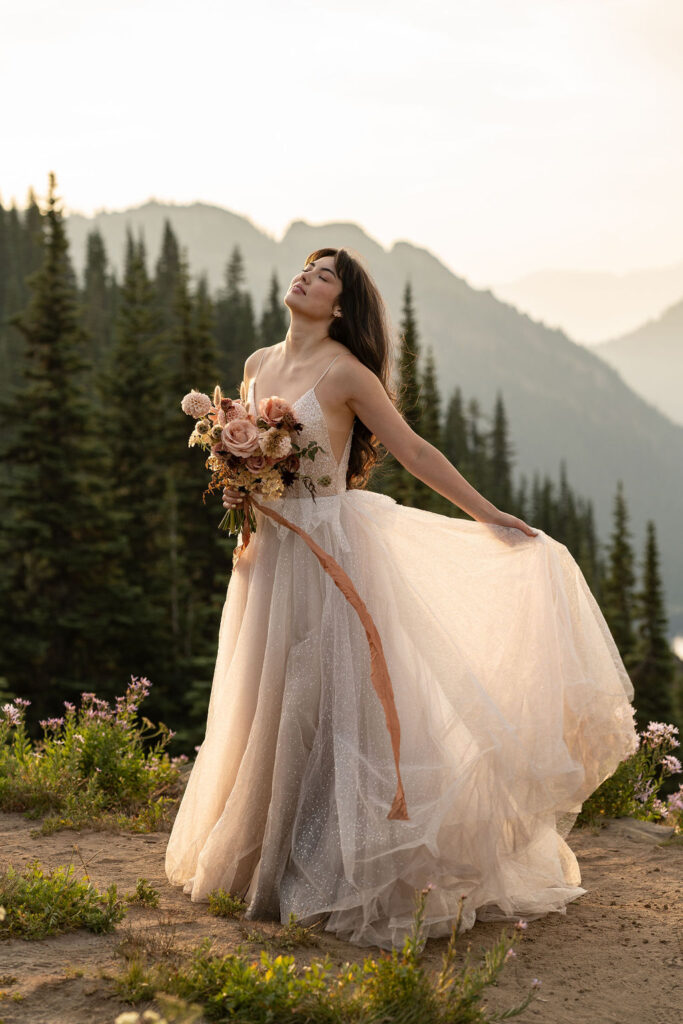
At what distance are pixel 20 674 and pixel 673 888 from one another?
1232 inches

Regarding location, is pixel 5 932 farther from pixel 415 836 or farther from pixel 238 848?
pixel 415 836

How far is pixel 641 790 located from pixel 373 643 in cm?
401

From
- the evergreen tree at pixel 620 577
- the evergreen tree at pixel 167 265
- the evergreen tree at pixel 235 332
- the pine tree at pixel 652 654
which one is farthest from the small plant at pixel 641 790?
the evergreen tree at pixel 167 265

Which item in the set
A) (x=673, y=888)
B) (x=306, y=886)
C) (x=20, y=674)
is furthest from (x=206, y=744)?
(x=20, y=674)

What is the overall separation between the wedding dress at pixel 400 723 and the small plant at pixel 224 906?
11 centimetres

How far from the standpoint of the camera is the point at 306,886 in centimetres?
478

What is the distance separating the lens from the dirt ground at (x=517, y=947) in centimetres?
381

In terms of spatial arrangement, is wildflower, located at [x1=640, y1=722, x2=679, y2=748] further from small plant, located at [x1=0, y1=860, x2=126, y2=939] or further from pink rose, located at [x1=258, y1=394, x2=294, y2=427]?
small plant, located at [x1=0, y1=860, x2=126, y2=939]

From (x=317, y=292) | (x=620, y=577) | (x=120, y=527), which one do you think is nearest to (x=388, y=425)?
(x=317, y=292)

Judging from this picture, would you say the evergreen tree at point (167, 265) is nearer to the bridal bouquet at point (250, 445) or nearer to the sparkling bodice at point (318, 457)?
the bridal bouquet at point (250, 445)

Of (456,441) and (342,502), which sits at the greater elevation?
(456,441)

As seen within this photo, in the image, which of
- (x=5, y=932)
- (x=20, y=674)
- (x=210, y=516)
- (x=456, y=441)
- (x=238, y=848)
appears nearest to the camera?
(x=5, y=932)

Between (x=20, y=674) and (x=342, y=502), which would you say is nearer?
(x=342, y=502)

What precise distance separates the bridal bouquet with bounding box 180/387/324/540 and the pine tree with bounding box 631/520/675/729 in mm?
47740
